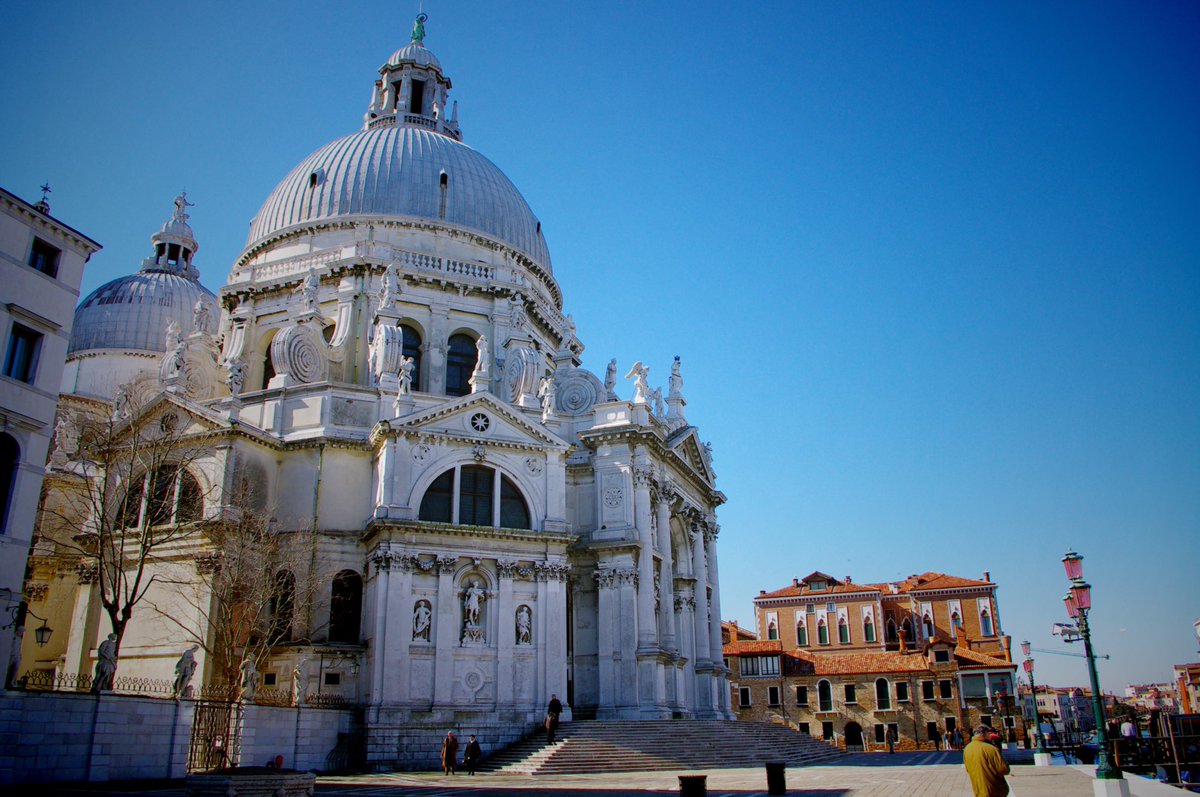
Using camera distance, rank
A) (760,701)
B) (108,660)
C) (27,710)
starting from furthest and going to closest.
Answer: (760,701), (108,660), (27,710)

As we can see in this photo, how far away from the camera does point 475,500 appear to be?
34.3m

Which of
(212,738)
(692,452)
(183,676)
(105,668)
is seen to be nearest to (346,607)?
(212,738)

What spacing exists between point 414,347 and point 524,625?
13.7 m

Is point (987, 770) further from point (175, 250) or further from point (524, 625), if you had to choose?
point (175, 250)

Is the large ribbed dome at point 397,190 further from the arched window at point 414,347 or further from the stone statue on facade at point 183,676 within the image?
the stone statue on facade at point 183,676

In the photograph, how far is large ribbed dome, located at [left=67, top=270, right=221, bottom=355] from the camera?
168 ft

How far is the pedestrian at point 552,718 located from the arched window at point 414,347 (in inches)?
606

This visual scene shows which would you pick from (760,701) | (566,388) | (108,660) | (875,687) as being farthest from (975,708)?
(108,660)

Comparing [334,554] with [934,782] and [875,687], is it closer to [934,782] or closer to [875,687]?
[934,782]

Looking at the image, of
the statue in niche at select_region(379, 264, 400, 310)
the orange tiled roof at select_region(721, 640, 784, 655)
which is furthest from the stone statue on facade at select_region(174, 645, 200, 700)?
the orange tiled roof at select_region(721, 640, 784, 655)

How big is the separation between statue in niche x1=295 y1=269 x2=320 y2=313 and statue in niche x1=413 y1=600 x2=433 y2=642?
13.7m

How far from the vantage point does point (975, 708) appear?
5759 cm

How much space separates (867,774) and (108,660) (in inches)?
767

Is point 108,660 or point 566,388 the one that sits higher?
point 566,388
